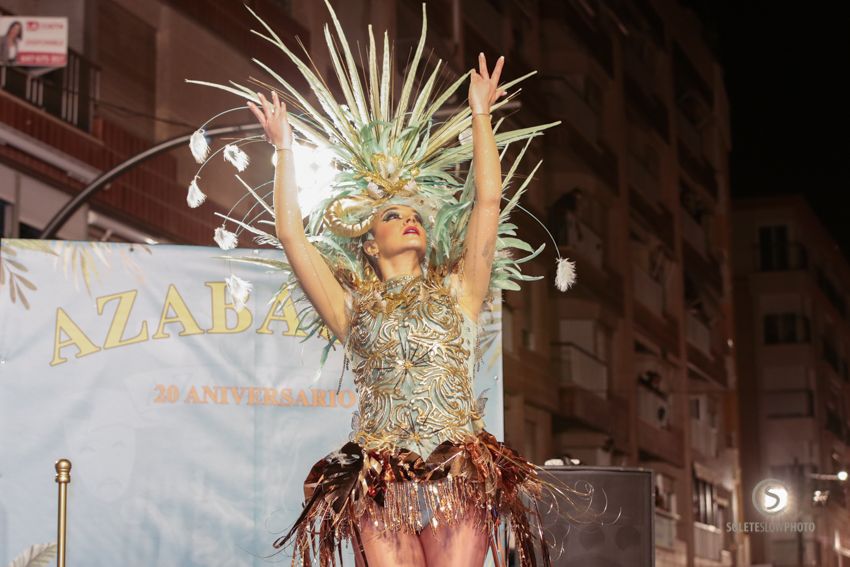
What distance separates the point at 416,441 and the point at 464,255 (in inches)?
17.6

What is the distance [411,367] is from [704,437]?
4.48m

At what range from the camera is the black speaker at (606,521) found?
12.9 feet

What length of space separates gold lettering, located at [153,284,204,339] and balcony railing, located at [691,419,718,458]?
3.89m

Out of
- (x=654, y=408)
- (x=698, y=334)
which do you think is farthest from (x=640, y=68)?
(x=654, y=408)

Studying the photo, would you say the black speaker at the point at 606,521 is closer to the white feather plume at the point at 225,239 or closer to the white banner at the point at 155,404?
the white banner at the point at 155,404

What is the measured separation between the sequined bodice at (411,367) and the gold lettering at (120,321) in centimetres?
106

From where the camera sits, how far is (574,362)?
23.5 ft

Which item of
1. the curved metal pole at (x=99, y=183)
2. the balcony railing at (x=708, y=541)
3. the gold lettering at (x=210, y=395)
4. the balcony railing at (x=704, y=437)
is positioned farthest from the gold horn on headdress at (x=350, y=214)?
the balcony railing at (x=704, y=437)

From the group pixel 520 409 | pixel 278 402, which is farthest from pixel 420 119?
pixel 520 409

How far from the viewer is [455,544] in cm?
254

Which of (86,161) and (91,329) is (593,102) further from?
(91,329)

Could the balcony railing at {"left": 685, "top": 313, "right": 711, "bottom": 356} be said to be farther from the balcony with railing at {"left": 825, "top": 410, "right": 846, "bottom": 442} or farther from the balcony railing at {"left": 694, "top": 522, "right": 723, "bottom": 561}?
the balcony railing at {"left": 694, "top": 522, "right": 723, "bottom": 561}

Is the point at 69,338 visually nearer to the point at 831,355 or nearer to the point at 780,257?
the point at 780,257

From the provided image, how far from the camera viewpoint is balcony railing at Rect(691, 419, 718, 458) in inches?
266
